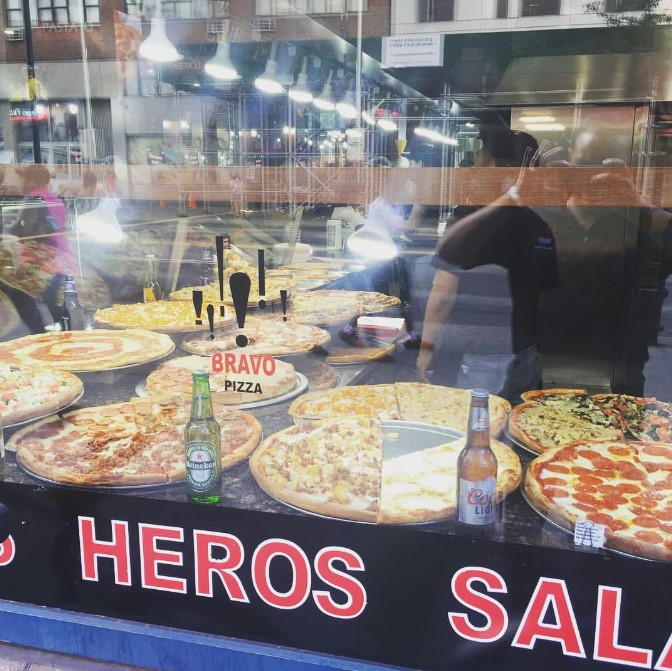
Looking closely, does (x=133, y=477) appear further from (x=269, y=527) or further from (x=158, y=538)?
(x=269, y=527)

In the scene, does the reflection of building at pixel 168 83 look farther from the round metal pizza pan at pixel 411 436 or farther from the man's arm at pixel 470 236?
the round metal pizza pan at pixel 411 436

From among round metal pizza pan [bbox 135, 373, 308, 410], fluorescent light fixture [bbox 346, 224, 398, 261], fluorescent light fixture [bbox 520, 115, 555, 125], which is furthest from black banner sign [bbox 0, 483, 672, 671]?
fluorescent light fixture [bbox 520, 115, 555, 125]

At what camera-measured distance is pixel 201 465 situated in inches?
104

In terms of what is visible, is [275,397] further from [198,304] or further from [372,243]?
[372,243]

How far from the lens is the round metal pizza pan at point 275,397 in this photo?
3.15m

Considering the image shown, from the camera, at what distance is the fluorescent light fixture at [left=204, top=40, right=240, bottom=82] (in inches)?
130

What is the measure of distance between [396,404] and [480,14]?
1.76 metres

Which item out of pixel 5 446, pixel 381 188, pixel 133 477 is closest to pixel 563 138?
pixel 381 188

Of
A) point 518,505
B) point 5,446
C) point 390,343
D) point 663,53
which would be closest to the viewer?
point 518,505

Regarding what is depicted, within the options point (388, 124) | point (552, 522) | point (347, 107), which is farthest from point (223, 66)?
point (552, 522)

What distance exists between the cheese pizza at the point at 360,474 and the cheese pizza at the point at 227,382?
302 millimetres

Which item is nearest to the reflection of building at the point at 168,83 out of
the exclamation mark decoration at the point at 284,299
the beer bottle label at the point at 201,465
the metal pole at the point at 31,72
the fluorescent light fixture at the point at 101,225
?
the metal pole at the point at 31,72

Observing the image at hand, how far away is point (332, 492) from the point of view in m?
2.65

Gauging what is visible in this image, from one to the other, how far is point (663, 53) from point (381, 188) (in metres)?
1.75
